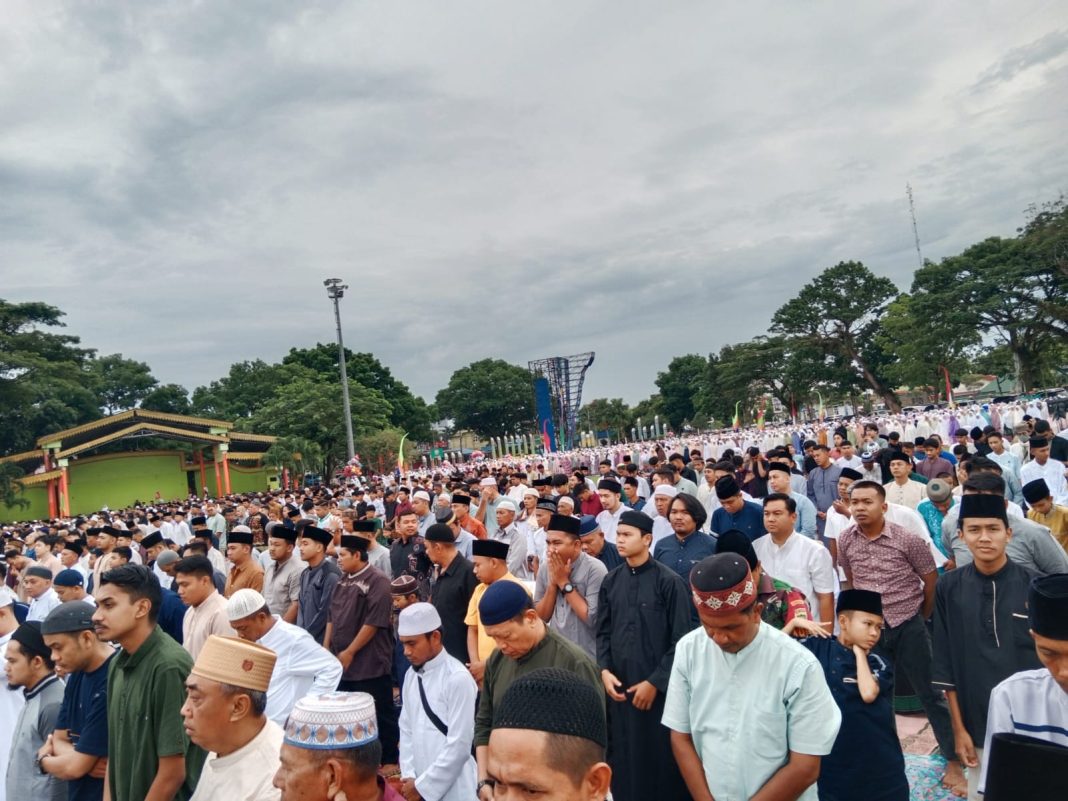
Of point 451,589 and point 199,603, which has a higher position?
point 199,603

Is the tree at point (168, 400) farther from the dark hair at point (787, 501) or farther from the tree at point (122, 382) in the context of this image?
the dark hair at point (787, 501)

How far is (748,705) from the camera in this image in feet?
7.91

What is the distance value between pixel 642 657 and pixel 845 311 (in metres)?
46.4

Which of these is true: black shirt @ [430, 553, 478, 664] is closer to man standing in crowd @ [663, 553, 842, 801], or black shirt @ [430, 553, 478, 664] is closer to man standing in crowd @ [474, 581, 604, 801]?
man standing in crowd @ [474, 581, 604, 801]

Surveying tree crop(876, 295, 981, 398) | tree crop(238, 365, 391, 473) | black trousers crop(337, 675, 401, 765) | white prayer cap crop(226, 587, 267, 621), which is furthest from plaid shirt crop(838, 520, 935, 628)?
tree crop(876, 295, 981, 398)

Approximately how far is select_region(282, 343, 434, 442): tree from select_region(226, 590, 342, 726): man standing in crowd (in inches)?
2047

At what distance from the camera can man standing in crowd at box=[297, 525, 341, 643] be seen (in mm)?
5523

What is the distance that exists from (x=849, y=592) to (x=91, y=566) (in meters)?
9.54

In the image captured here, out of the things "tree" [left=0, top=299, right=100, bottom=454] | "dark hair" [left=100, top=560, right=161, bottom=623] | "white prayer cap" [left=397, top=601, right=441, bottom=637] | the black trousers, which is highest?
"tree" [left=0, top=299, right=100, bottom=454]

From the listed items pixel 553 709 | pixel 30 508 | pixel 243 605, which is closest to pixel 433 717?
pixel 243 605

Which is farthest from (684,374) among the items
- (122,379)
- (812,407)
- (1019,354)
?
(122,379)

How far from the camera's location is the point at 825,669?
3.06 meters

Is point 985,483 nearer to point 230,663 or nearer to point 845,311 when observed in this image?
point 230,663

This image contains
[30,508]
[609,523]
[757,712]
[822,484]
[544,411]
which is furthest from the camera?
[544,411]
